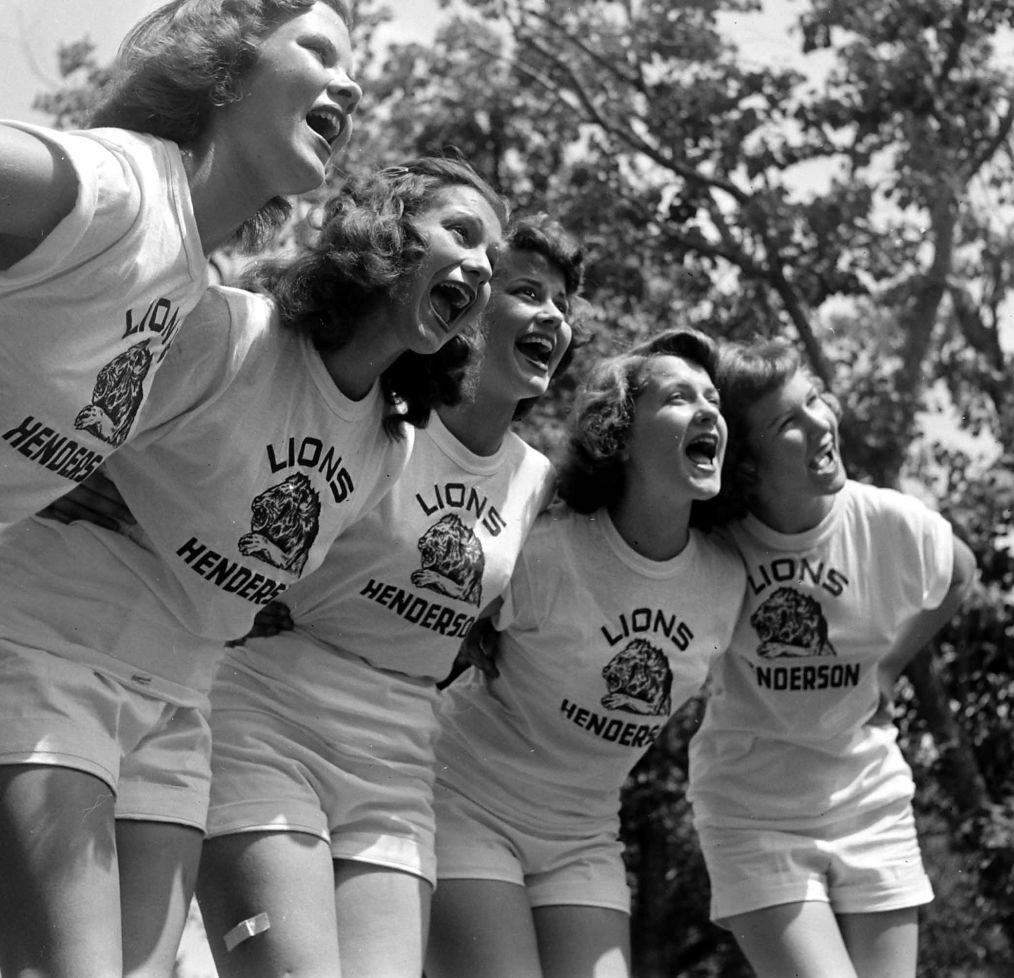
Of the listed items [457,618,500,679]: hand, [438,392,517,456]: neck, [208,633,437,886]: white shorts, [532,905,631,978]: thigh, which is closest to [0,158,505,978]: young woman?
[208,633,437,886]: white shorts

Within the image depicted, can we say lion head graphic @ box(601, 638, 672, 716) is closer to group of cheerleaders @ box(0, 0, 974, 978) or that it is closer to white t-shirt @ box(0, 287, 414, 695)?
group of cheerleaders @ box(0, 0, 974, 978)

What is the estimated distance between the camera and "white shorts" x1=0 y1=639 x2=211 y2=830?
296 centimetres

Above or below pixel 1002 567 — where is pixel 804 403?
above

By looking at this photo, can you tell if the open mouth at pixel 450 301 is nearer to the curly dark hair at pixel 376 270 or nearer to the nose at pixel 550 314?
the curly dark hair at pixel 376 270

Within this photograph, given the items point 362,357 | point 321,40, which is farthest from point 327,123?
point 362,357

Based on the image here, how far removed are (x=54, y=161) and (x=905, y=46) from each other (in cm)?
841

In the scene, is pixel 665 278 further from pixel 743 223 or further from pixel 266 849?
pixel 266 849

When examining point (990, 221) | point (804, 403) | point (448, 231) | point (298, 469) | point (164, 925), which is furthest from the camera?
point (990, 221)

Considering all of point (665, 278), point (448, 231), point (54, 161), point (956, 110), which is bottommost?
point (665, 278)

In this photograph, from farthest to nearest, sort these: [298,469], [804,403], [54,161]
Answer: [804,403] < [298,469] < [54,161]

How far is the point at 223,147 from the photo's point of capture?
314 cm

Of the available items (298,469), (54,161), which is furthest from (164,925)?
(54,161)

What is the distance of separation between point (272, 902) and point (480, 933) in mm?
735

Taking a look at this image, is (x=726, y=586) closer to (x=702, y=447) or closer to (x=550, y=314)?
(x=702, y=447)
